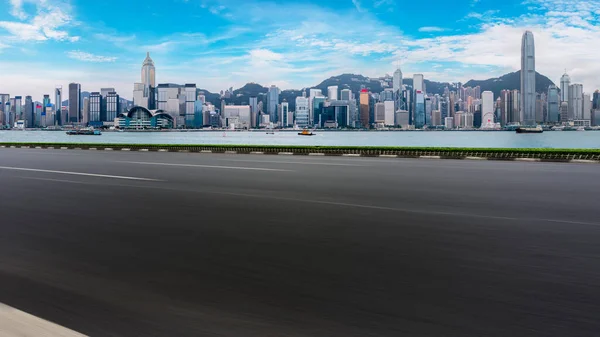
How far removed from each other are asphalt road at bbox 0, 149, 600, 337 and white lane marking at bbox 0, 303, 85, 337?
22cm

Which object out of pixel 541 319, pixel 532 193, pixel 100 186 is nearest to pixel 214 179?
pixel 100 186

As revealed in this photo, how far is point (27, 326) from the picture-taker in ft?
12.8

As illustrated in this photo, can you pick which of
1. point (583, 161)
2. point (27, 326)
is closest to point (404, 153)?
point (583, 161)

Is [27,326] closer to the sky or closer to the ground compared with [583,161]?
closer to the ground

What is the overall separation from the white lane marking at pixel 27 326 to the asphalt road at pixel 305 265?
222mm

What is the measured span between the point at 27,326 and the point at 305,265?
2904 millimetres

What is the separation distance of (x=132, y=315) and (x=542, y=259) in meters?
4.57

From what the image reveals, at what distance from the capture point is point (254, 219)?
9.34 metres

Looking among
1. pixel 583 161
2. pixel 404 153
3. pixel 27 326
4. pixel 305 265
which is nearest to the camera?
pixel 27 326

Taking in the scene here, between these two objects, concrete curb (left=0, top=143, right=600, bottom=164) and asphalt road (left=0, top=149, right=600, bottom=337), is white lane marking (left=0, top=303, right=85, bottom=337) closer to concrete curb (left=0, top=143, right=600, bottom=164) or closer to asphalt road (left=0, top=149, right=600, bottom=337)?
asphalt road (left=0, top=149, right=600, bottom=337)

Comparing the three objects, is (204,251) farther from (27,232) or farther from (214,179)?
(214,179)

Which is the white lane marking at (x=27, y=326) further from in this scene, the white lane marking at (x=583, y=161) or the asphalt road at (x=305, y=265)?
the white lane marking at (x=583, y=161)

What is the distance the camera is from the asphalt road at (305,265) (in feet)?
13.9

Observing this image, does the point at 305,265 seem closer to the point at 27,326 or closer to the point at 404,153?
the point at 27,326
